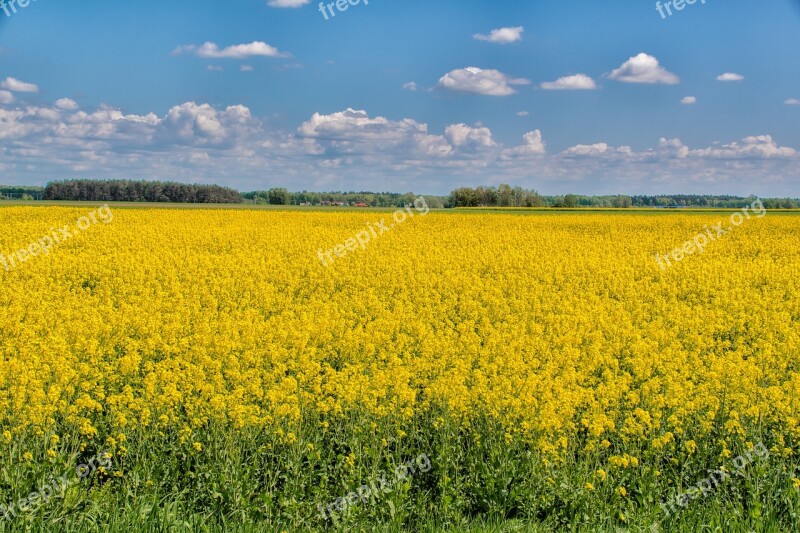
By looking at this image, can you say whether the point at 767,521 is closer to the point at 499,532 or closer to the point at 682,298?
the point at 499,532

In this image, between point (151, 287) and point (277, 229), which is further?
point (277, 229)

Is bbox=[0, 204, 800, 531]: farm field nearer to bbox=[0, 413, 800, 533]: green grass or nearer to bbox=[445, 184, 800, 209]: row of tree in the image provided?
bbox=[0, 413, 800, 533]: green grass

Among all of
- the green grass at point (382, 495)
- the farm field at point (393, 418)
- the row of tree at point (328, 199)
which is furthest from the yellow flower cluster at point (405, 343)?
the row of tree at point (328, 199)

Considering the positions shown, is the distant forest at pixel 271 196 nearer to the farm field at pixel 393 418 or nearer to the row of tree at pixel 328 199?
the row of tree at pixel 328 199

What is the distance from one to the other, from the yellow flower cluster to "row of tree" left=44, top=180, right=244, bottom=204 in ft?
218

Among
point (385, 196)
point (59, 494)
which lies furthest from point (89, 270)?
point (385, 196)

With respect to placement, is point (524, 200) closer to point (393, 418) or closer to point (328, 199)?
point (328, 199)

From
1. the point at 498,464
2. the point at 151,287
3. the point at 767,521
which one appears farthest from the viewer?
the point at 151,287

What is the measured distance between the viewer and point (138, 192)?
294 ft

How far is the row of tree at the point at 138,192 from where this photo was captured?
85562 mm

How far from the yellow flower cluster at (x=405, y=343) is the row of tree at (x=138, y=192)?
66.6m

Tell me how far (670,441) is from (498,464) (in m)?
2.09

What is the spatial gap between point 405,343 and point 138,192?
86919 millimetres

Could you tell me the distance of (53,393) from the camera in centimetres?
737
